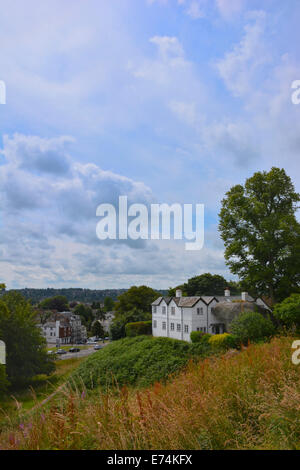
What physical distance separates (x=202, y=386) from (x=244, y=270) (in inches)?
781

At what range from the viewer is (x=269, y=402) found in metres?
Answer: 4.57

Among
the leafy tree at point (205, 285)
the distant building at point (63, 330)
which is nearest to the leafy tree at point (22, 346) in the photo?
the leafy tree at point (205, 285)

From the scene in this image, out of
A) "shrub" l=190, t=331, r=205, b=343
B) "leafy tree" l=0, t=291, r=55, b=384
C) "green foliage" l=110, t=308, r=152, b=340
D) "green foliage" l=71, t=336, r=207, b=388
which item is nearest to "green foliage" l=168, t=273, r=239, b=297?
"green foliage" l=110, t=308, r=152, b=340

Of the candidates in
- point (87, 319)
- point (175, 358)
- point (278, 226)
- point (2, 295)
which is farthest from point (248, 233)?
point (87, 319)

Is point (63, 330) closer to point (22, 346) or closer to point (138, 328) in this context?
point (138, 328)

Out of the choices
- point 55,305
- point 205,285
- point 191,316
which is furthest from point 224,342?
point 55,305

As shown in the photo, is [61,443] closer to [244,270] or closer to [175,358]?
[175,358]

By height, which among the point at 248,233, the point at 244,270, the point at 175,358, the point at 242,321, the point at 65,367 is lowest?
the point at 65,367

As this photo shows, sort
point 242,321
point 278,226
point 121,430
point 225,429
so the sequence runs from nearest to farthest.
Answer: point 121,430 < point 225,429 < point 242,321 < point 278,226

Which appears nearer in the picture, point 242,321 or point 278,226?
point 242,321

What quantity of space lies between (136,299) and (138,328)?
635cm

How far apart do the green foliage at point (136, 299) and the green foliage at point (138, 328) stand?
4.96m

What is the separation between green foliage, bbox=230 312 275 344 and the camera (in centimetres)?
2005
